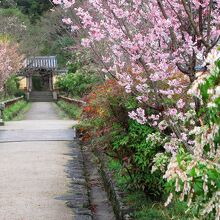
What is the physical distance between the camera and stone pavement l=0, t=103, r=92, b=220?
20.4 ft

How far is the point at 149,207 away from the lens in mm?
5664

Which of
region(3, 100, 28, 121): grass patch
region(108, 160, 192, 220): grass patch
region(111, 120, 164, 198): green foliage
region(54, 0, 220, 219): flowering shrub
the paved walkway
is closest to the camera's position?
region(54, 0, 220, 219): flowering shrub

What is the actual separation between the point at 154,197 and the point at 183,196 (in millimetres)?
3569

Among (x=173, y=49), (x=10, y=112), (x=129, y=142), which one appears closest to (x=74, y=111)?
(x=10, y=112)

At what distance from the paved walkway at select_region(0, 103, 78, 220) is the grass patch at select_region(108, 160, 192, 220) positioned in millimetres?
825

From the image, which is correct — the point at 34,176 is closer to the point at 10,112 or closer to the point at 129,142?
the point at 129,142

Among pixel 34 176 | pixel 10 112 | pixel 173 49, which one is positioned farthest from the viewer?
pixel 10 112

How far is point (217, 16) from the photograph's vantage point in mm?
4348

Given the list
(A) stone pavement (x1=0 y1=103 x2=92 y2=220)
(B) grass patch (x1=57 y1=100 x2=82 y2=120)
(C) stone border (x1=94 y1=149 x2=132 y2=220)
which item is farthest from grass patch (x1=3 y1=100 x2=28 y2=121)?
(C) stone border (x1=94 y1=149 x2=132 y2=220)

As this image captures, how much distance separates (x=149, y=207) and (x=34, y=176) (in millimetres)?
3163

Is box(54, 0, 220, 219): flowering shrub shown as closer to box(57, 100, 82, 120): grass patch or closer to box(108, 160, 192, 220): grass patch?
box(108, 160, 192, 220): grass patch

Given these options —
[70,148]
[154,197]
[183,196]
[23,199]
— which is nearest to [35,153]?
[70,148]

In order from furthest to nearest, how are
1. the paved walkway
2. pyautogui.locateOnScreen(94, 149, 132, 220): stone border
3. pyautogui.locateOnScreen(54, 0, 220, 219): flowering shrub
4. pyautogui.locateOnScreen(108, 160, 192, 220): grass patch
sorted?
the paved walkway
pyautogui.locateOnScreen(94, 149, 132, 220): stone border
pyautogui.locateOnScreen(108, 160, 192, 220): grass patch
pyautogui.locateOnScreen(54, 0, 220, 219): flowering shrub

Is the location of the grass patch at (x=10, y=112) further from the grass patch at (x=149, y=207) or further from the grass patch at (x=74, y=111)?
the grass patch at (x=149, y=207)
